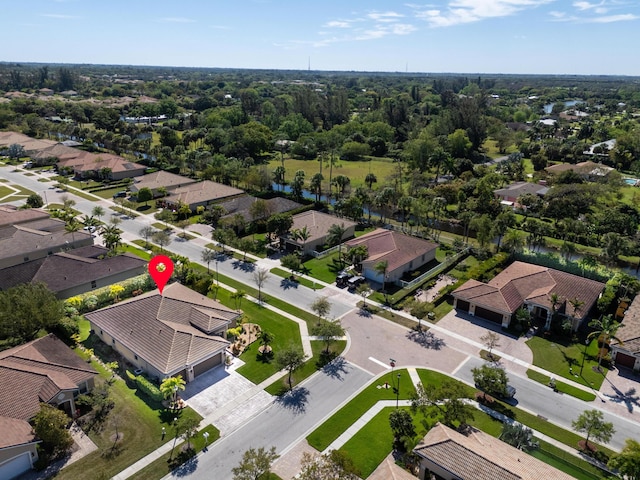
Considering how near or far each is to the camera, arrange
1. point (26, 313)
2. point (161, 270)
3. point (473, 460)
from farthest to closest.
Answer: point (161, 270)
point (26, 313)
point (473, 460)

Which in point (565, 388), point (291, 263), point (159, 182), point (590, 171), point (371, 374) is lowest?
point (565, 388)

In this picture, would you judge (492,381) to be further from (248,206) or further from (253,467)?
(248,206)

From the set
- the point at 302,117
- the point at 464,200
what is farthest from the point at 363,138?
the point at 464,200

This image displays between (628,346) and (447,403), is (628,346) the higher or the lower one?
the lower one

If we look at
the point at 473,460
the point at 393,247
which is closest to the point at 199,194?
the point at 393,247

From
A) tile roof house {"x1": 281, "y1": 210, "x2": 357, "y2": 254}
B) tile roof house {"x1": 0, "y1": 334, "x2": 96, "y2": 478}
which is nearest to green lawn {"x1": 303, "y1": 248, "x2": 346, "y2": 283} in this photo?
A: tile roof house {"x1": 281, "y1": 210, "x2": 357, "y2": 254}

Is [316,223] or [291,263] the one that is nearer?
[291,263]

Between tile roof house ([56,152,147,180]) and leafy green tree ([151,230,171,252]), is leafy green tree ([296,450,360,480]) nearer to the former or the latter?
leafy green tree ([151,230,171,252])

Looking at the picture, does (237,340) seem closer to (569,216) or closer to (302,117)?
(569,216)
